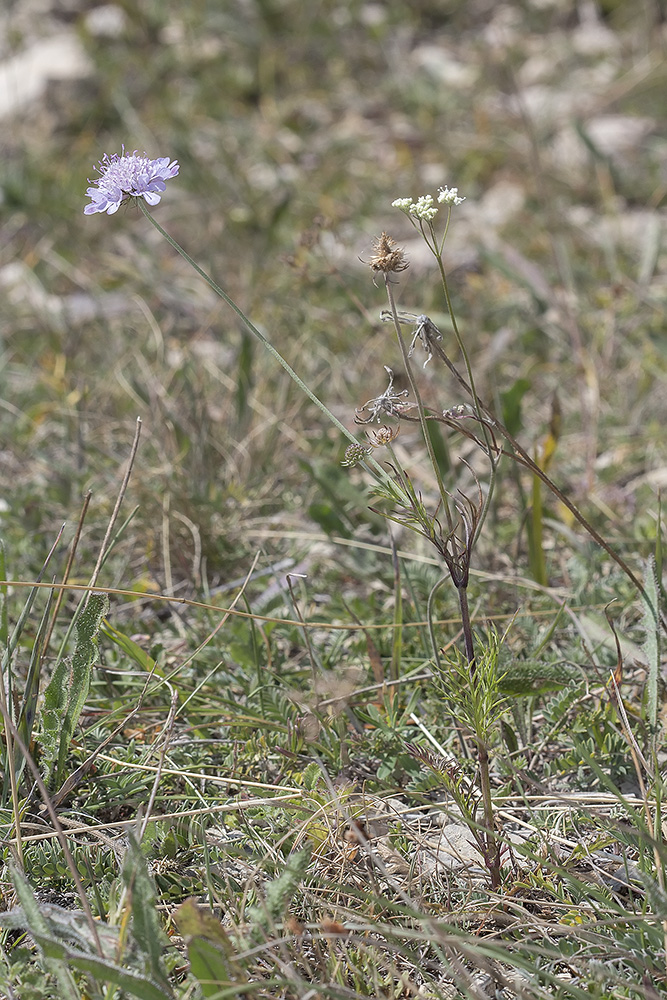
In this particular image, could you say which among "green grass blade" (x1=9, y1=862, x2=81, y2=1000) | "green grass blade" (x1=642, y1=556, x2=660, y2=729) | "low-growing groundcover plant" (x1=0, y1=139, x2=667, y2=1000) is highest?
"green grass blade" (x1=642, y1=556, x2=660, y2=729)

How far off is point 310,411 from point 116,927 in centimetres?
158

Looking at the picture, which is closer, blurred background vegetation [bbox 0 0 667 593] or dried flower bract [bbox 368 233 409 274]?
dried flower bract [bbox 368 233 409 274]

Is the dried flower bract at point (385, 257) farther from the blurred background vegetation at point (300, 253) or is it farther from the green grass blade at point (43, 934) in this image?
the green grass blade at point (43, 934)

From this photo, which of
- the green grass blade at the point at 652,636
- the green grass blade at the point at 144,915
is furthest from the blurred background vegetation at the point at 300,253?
the green grass blade at the point at 144,915

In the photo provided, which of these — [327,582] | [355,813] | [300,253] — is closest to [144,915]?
[355,813]

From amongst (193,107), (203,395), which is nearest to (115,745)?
(203,395)

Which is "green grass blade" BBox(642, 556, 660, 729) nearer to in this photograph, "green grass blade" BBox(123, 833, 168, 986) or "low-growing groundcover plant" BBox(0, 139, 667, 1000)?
"low-growing groundcover plant" BBox(0, 139, 667, 1000)

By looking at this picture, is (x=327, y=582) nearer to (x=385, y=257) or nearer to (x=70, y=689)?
(x=70, y=689)

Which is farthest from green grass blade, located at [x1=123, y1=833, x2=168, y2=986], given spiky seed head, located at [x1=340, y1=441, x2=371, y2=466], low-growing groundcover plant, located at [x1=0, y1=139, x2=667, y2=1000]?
spiky seed head, located at [x1=340, y1=441, x2=371, y2=466]

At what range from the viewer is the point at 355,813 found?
1.28m

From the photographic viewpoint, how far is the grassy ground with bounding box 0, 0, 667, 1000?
116 centimetres

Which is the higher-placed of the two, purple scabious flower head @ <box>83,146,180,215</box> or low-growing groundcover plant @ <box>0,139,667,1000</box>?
purple scabious flower head @ <box>83,146,180,215</box>

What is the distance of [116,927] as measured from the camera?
3.59 ft

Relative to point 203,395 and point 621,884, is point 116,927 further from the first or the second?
point 203,395
